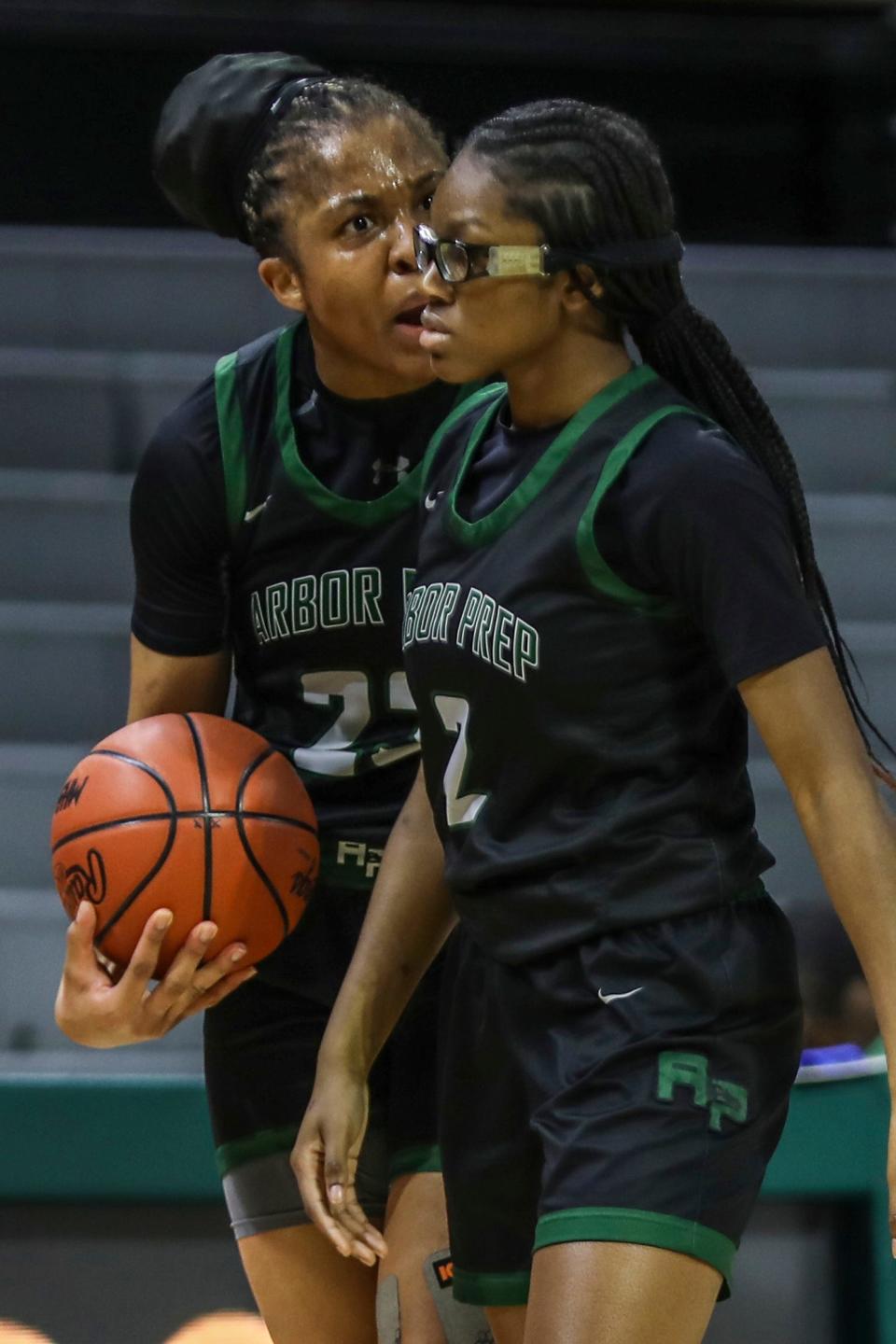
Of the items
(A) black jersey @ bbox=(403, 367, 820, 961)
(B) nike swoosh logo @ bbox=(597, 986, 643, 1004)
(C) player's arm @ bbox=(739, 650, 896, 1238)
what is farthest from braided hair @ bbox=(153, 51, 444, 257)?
(B) nike swoosh logo @ bbox=(597, 986, 643, 1004)

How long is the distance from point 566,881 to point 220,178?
114cm

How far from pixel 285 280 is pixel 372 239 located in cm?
15

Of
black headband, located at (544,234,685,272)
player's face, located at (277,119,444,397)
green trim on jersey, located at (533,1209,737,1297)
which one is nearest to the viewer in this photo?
green trim on jersey, located at (533,1209,737,1297)

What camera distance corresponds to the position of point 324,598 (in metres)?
2.51

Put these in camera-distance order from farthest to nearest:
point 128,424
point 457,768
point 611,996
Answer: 1. point 128,424
2. point 457,768
3. point 611,996

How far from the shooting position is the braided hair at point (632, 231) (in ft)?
6.54

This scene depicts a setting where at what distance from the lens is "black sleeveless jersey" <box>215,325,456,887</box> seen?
251 centimetres

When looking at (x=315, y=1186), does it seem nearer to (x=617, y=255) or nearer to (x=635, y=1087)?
(x=635, y=1087)

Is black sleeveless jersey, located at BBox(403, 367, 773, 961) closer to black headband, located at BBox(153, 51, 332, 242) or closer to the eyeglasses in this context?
the eyeglasses

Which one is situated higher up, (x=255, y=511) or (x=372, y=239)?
(x=372, y=239)

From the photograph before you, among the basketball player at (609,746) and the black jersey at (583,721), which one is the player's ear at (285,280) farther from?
the black jersey at (583,721)

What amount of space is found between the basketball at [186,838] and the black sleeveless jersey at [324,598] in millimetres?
96

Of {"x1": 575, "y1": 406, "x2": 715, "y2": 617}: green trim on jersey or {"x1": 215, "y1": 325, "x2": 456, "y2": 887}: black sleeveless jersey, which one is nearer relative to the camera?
{"x1": 575, "y1": 406, "x2": 715, "y2": 617}: green trim on jersey

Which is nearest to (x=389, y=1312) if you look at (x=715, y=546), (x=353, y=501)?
(x=353, y=501)
